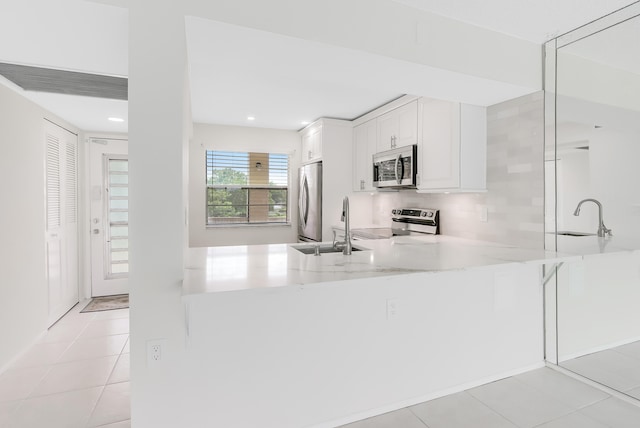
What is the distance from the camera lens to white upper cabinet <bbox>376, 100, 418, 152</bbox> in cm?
316

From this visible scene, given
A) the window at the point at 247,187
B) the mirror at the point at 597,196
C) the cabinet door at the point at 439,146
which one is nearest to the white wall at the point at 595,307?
the mirror at the point at 597,196

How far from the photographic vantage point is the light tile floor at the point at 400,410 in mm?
1927

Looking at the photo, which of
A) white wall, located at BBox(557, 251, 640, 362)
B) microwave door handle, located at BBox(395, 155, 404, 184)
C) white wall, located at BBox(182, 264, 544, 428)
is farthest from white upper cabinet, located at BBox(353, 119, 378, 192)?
white wall, located at BBox(557, 251, 640, 362)

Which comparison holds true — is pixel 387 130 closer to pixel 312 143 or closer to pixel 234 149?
pixel 312 143

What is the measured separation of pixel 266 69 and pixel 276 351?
5.59ft

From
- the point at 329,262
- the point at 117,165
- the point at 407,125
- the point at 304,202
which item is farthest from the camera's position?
the point at 304,202

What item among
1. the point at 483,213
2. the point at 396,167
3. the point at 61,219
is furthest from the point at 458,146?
the point at 61,219

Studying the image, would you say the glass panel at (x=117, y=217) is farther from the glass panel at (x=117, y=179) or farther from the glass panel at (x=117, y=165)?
the glass panel at (x=117, y=165)

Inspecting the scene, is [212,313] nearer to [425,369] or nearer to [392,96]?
[425,369]

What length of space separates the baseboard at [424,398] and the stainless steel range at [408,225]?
53.3 inches

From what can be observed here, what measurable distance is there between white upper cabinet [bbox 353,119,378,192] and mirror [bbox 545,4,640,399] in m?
1.84

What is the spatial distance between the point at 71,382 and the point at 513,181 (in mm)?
3702

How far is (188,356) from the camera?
1.63 metres

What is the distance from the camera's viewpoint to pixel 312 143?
457cm
